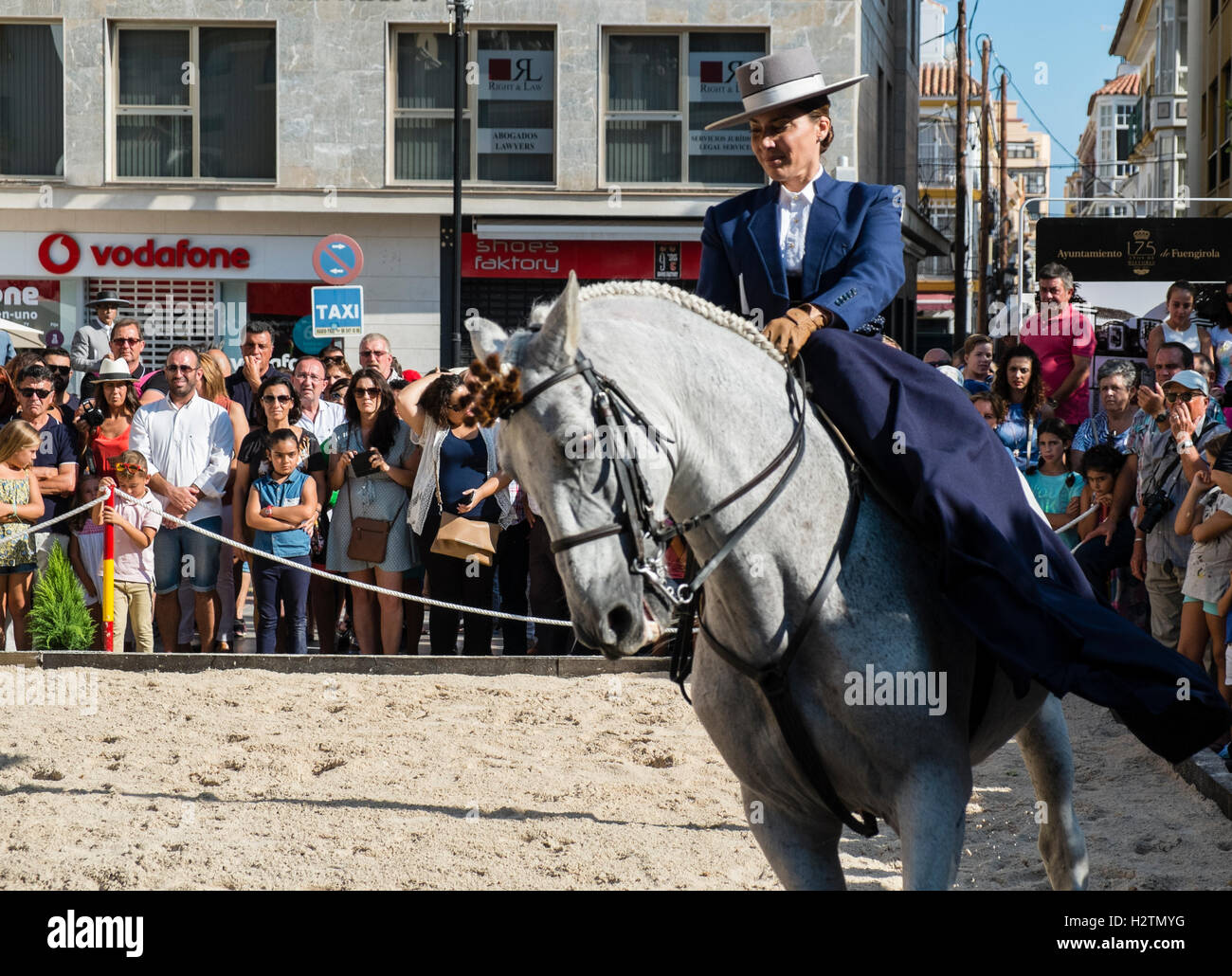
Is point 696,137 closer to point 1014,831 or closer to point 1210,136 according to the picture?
point 1210,136

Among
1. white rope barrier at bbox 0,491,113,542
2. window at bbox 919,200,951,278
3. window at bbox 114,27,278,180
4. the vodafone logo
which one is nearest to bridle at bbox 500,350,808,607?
white rope barrier at bbox 0,491,113,542

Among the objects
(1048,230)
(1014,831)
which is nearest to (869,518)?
(1014,831)

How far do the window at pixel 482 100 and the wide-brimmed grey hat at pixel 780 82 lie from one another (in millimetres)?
19558

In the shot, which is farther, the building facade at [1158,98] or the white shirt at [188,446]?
the building facade at [1158,98]

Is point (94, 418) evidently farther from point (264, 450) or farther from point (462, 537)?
point (462, 537)

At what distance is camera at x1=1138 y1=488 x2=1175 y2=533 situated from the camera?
8.66 m

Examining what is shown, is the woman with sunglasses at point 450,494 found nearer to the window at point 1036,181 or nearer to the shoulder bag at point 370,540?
the shoulder bag at point 370,540

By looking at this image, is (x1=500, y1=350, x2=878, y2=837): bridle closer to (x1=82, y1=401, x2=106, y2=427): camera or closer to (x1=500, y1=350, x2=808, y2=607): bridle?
(x1=500, y1=350, x2=808, y2=607): bridle

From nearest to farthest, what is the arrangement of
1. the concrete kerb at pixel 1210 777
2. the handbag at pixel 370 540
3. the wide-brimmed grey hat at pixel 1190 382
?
1. the concrete kerb at pixel 1210 777
2. the wide-brimmed grey hat at pixel 1190 382
3. the handbag at pixel 370 540

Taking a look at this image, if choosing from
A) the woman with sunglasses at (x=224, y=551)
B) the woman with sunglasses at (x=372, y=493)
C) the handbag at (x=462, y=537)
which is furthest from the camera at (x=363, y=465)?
the woman with sunglasses at (x=224, y=551)

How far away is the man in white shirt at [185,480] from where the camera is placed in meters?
10.2

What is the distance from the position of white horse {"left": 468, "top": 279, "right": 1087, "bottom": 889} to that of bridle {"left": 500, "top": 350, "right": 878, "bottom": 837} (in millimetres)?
15
